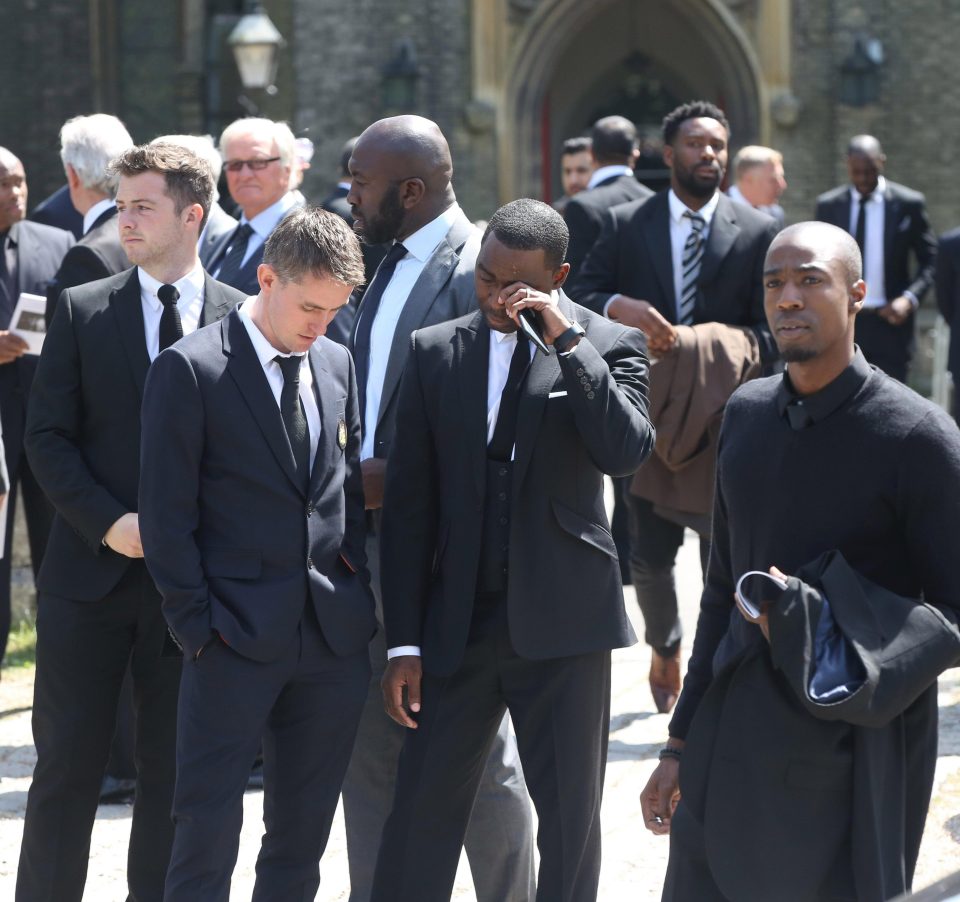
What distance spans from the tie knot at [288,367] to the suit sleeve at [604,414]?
614 millimetres

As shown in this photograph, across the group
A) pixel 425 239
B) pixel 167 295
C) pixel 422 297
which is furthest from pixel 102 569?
Result: pixel 425 239

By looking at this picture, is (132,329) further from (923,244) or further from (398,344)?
(923,244)

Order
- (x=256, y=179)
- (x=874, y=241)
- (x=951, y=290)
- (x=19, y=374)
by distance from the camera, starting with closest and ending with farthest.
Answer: (x=256, y=179) → (x=19, y=374) → (x=951, y=290) → (x=874, y=241)

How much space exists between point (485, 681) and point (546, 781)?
0.27 meters

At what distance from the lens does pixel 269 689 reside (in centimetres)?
386

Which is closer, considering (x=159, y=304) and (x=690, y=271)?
(x=159, y=304)

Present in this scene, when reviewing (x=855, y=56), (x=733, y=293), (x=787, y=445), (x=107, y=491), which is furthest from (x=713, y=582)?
(x=855, y=56)

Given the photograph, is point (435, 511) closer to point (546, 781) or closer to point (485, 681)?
point (485, 681)

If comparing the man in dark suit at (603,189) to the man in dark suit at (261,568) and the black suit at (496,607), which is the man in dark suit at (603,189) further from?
the man in dark suit at (261,568)

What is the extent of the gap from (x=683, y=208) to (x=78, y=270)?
100 inches

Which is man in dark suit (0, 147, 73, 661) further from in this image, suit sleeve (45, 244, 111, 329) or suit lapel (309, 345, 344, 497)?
suit lapel (309, 345, 344, 497)

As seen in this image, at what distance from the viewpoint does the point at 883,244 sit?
11.3m

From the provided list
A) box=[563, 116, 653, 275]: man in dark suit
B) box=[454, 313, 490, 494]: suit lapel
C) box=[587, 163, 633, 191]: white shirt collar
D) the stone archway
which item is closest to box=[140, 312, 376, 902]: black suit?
box=[454, 313, 490, 494]: suit lapel

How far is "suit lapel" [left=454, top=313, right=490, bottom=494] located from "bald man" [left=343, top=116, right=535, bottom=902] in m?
0.46
